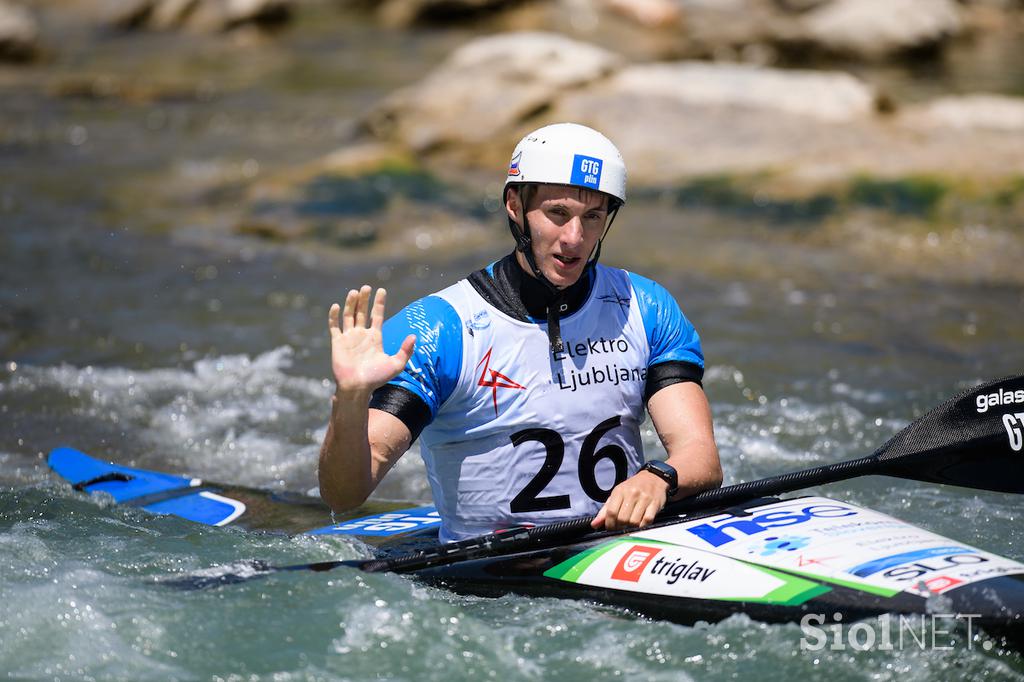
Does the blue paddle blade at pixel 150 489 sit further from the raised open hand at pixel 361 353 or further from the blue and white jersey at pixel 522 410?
the raised open hand at pixel 361 353

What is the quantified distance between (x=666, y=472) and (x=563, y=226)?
2.84ft

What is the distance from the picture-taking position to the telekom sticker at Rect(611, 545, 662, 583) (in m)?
3.88

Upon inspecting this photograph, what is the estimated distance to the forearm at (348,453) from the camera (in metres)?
3.69

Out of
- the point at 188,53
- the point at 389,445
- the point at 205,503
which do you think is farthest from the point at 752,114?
the point at 188,53

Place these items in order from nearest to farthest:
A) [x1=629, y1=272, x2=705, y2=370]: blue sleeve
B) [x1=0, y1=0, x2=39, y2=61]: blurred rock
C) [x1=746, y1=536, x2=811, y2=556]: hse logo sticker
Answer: [x1=746, y1=536, x2=811, y2=556]: hse logo sticker < [x1=629, y1=272, x2=705, y2=370]: blue sleeve < [x1=0, y1=0, x2=39, y2=61]: blurred rock

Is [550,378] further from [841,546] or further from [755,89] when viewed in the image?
→ [755,89]

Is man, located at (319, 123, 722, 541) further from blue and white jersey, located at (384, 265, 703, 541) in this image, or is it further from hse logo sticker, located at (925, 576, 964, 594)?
hse logo sticker, located at (925, 576, 964, 594)

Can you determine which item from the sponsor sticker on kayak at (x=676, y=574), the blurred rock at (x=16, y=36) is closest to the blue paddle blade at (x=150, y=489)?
the sponsor sticker on kayak at (x=676, y=574)

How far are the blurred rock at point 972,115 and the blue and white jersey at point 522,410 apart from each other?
9.18 meters

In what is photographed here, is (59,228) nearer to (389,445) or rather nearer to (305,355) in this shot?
(305,355)

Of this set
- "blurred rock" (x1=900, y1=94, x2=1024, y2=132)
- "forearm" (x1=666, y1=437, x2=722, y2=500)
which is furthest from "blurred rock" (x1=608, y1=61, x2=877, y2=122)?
"forearm" (x1=666, y1=437, x2=722, y2=500)

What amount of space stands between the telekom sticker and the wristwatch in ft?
0.68

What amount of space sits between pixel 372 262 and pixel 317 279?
A: 0.60 metres

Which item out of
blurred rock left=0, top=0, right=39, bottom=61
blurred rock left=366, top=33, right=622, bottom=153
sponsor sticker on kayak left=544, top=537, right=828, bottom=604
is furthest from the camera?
blurred rock left=0, top=0, right=39, bottom=61
